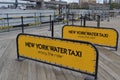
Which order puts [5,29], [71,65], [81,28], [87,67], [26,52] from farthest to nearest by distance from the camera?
[5,29]
[81,28]
[26,52]
[71,65]
[87,67]

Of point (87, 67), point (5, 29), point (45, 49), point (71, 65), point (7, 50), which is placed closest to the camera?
point (87, 67)

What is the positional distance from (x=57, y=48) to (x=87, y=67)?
3.07 ft

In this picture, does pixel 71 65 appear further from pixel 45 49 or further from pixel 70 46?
pixel 45 49

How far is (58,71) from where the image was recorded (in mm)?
5227

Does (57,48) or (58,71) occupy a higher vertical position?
(57,48)

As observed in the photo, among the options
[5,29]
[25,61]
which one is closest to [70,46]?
[25,61]

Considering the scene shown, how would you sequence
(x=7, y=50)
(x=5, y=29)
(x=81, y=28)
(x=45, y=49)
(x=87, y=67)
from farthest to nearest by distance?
(x=5, y=29)
(x=81, y=28)
(x=7, y=50)
(x=45, y=49)
(x=87, y=67)

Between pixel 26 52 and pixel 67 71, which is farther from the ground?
pixel 26 52

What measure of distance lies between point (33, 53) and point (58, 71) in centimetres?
96

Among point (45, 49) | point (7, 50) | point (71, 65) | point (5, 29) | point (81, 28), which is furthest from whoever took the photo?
point (5, 29)

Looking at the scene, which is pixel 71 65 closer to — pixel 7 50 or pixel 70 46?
pixel 70 46

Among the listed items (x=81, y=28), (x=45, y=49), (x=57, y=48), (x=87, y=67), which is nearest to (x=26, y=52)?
(x=45, y=49)

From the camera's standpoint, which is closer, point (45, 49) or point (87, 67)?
point (87, 67)

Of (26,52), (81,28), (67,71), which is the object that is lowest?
(67,71)
